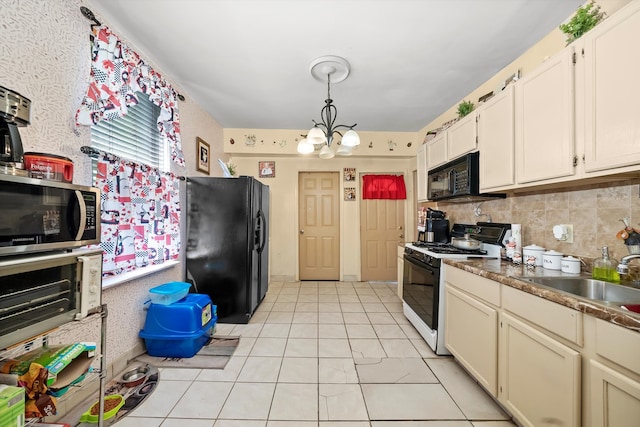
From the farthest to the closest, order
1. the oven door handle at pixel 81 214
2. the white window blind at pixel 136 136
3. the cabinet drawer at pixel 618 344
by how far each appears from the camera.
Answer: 1. the white window blind at pixel 136 136
2. the oven door handle at pixel 81 214
3. the cabinet drawer at pixel 618 344

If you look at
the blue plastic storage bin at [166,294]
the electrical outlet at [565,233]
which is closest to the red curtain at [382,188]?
the electrical outlet at [565,233]

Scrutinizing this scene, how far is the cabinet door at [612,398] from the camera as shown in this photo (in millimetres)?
849

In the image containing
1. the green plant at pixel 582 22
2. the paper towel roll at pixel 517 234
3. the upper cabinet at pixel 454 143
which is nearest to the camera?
the green plant at pixel 582 22

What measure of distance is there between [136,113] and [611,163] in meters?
3.21

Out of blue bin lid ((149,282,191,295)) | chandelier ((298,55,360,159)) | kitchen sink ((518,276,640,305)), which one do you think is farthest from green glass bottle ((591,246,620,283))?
blue bin lid ((149,282,191,295))

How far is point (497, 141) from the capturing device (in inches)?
76.2

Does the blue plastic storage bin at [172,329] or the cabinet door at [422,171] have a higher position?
the cabinet door at [422,171]

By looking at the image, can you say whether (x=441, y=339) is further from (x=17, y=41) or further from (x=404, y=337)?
(x=17, y=41)

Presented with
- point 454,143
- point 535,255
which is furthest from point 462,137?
point 535,255

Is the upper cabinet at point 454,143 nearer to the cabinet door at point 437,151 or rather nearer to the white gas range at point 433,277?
the cabinet door at point 437,151

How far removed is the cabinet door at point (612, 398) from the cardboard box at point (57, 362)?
209cm

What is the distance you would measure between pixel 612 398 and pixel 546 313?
0.33 meters

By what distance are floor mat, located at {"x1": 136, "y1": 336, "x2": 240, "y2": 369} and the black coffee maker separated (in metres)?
1.76

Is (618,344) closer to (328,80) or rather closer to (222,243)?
(328,80)
